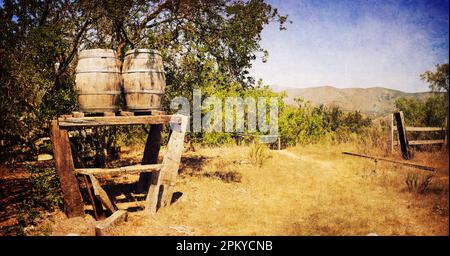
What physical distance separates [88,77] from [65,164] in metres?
1.36

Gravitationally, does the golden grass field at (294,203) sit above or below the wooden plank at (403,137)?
below

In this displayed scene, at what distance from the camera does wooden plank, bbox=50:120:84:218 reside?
166 inches

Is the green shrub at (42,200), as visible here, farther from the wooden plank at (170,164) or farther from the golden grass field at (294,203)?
the wooden plank at (170,164)

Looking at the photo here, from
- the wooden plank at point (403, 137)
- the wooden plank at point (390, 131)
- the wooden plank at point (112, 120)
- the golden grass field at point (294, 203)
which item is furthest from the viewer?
the wooden plank at point (390, 131)

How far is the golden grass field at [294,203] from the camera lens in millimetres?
4027

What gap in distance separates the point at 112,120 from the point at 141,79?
822 mm

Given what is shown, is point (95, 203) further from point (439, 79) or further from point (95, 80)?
point (439, 79)

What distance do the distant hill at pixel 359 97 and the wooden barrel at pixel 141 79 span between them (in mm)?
55291

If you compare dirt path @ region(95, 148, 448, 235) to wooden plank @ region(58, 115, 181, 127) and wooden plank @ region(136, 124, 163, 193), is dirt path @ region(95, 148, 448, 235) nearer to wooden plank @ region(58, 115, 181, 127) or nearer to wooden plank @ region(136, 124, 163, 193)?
wooden plank @ region(136, 124, 163, 193)

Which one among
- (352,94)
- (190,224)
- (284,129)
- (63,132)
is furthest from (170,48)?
(352,94)

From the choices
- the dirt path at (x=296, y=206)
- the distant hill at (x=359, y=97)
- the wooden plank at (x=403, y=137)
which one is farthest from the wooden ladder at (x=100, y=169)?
the distant hill at (x=359, y=97)

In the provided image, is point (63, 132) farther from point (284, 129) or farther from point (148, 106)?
point (284, 129)
